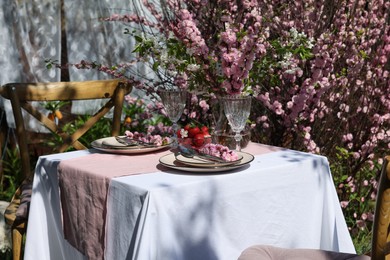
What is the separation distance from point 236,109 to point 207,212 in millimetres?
449

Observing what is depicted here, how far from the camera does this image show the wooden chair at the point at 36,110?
2.70m

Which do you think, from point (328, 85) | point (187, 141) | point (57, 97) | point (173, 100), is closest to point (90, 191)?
point (187, 141)

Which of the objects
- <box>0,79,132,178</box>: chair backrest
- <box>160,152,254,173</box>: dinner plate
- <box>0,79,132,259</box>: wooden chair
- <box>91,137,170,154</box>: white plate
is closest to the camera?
<box>160,152,254,173</box>: dinner plate

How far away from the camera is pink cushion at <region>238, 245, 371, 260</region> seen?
1992 millimetres

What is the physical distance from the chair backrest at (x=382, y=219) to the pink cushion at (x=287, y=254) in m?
0.35

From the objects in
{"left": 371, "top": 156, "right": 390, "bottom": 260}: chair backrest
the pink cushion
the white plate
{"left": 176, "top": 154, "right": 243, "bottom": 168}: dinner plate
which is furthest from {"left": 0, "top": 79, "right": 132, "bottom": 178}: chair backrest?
{"left": 371, "top": 156, "right": 390, "bottom": 260}: chair backrest

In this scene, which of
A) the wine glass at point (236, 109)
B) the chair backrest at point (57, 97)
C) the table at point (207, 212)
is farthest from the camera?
the chair backrest at point (57, 97)

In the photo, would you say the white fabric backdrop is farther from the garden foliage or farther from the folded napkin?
the folded napkin

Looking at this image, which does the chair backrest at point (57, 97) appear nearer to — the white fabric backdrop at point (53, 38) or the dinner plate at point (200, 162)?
the dinner plate at point (200, 162)

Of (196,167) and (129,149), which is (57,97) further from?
(196,167)

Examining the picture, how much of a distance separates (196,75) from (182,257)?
75 cm

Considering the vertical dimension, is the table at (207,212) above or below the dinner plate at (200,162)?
below

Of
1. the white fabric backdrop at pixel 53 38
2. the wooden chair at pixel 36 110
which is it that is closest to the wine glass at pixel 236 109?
the wooden chair at pixel 36 110

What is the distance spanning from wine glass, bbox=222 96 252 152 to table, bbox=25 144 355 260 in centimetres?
17
